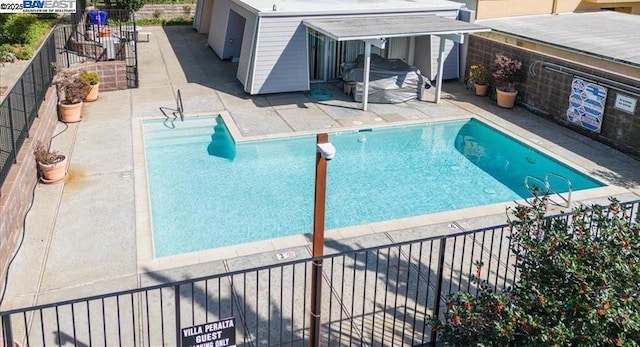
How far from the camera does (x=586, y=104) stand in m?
15.0

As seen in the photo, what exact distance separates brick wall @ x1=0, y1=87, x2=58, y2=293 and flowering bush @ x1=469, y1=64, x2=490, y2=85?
1237 centimetres

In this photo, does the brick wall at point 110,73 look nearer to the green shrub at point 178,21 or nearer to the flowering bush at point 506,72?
the flowering bush at point 506,72

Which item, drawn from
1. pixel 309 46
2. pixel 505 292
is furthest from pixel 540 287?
pixel 309 46

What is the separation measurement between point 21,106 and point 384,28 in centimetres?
957

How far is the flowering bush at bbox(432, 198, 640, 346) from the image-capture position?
475cm

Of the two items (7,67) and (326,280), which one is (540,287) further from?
(7,67)

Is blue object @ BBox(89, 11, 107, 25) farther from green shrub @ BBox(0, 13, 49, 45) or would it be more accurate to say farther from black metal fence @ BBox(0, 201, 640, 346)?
black metal fence @ BBox(0, 201, 640, 346)

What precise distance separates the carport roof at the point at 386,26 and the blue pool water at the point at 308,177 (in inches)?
101

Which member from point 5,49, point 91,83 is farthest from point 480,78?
point 5,49

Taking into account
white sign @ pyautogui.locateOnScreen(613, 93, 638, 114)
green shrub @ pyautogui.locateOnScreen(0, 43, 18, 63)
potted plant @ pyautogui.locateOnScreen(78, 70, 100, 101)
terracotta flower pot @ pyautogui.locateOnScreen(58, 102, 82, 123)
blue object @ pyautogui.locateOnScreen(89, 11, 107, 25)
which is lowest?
terracotta flower pot @ pyautogui.locateOnScreen(58, 102, 82, 123)

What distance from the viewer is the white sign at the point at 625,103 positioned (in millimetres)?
13616

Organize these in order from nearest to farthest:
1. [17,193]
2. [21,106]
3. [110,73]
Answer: [17,193]
[21,106]
[110,73]

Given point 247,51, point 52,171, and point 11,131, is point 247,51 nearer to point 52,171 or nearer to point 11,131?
point 52,171
